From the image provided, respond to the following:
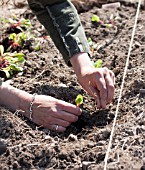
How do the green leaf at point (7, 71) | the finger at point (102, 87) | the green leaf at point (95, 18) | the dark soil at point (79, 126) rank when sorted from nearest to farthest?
the dark soil at point (79, 126)
the finger at point (102, 87)
the green leaf at point (7, 71)
the green leaf at point (95, 18)

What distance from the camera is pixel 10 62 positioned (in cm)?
290

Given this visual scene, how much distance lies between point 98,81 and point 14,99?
410mm

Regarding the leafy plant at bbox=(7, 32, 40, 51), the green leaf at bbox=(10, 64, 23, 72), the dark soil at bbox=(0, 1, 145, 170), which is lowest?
the dark soil at bbox=(0, 1, 145, 170)

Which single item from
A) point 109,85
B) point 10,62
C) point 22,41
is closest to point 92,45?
point 22,41

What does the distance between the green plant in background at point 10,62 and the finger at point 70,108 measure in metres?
0.58

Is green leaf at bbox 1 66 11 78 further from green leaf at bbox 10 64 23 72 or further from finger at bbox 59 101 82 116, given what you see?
finger at bbox 59 101 82 116

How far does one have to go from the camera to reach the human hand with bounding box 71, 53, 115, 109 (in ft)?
7.63

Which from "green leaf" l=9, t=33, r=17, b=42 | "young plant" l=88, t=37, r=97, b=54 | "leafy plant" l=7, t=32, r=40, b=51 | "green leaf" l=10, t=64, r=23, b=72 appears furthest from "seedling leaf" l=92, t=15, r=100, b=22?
"green leaf" l=10, t=64, r=23, b=72

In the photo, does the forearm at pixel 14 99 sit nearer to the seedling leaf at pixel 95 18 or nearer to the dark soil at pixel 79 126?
the dark soil at pixel 79 126

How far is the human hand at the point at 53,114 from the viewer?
7.63ft

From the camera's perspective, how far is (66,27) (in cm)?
258

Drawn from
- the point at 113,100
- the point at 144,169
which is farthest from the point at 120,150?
the point at 113,100

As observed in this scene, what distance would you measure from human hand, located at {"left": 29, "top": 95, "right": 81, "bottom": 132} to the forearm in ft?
0.16

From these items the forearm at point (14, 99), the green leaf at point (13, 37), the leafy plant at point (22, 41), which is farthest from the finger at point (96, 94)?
the green leaf at point (13, 37)
